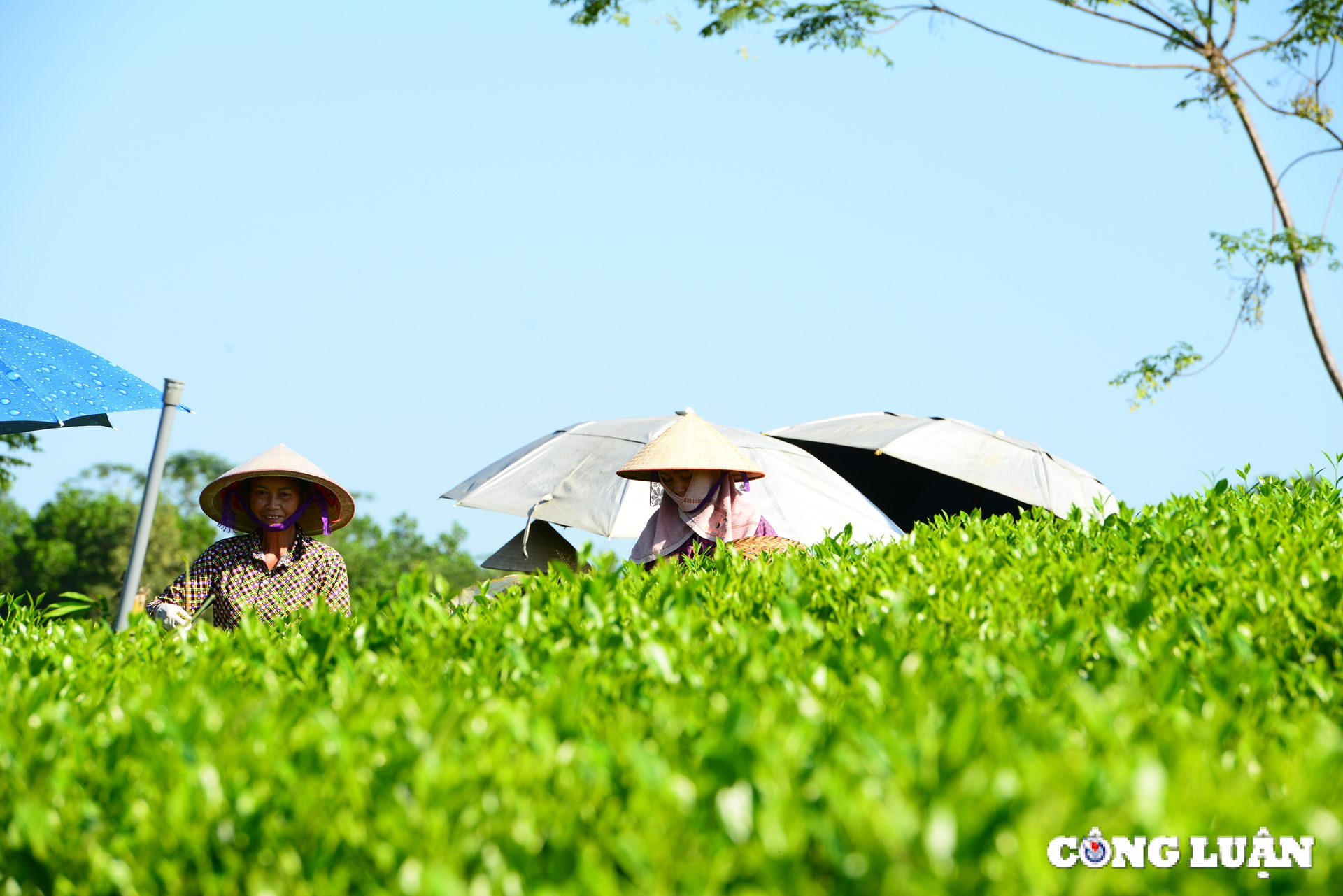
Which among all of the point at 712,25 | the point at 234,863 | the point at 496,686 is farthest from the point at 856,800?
the point at 712,25

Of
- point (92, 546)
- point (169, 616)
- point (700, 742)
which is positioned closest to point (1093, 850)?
point (700, 742)

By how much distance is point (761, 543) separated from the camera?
6293mm

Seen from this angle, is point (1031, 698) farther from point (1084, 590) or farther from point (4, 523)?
point (4, 523)

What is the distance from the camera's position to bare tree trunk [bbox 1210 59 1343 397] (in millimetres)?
14172

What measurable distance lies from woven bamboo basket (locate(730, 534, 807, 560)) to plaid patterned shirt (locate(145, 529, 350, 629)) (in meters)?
2.08

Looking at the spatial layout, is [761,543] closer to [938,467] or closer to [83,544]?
[938,467]

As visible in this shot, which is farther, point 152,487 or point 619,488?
point 619,488

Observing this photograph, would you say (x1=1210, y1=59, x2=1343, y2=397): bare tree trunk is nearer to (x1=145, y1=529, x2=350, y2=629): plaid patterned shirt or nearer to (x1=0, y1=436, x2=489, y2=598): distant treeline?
(x1=145, y1=529, x2=350, y2=629): plaid patterned shirt

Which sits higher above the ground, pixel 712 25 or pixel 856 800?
pixel 712 25

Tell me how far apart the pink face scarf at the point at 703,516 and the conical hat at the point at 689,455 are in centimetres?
11

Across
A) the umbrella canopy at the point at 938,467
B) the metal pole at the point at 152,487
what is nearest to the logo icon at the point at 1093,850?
the metal pole at the point at 152,487

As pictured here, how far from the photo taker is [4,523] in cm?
4106

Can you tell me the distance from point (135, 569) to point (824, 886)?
501 cm

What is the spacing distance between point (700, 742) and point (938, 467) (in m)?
10.3
